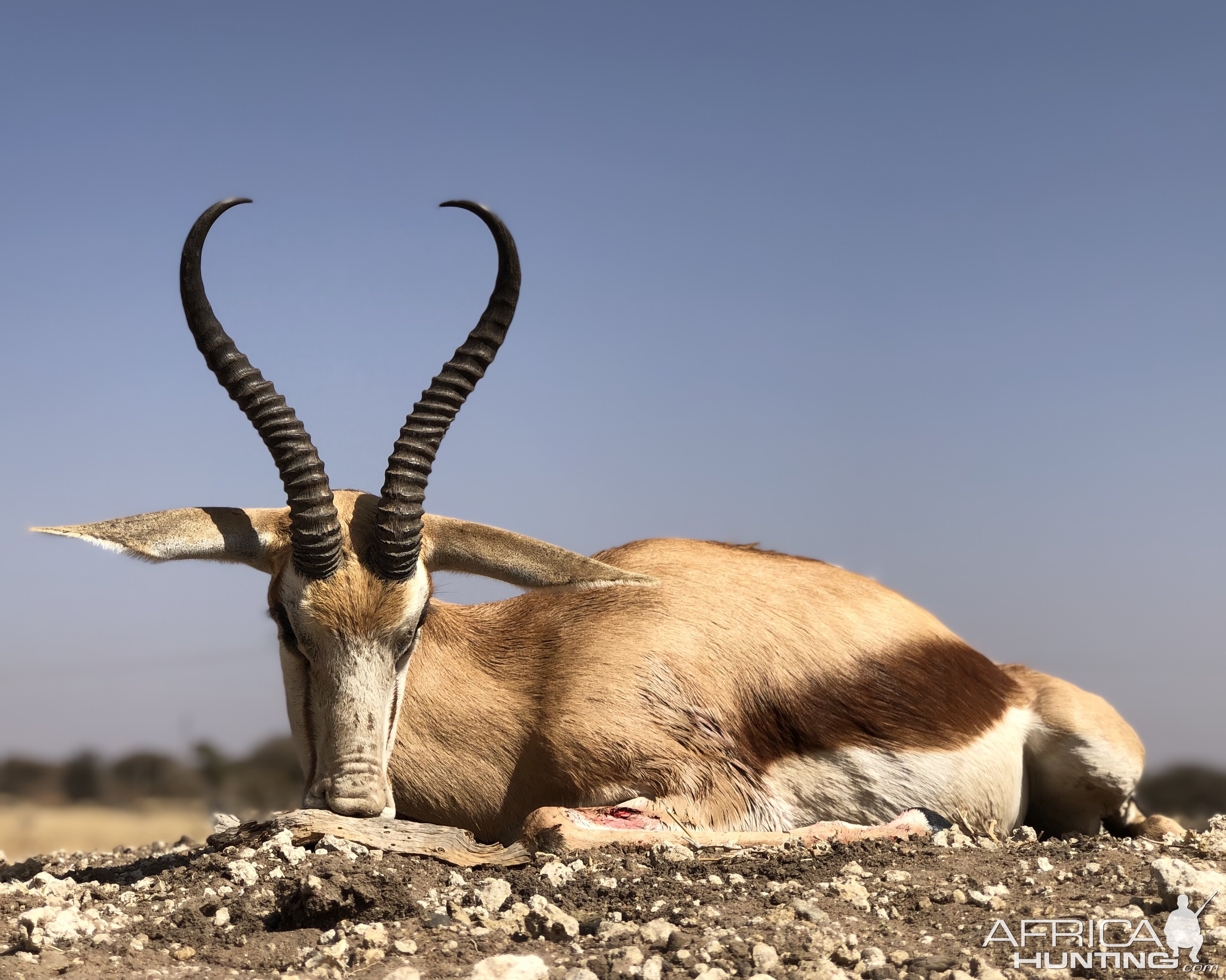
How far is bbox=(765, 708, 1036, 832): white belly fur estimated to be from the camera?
702 cm

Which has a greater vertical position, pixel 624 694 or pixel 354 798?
pixel 624 694

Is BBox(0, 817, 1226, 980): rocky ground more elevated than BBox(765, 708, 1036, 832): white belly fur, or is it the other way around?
BBox(765, 708, 1036, 832): white belly fur

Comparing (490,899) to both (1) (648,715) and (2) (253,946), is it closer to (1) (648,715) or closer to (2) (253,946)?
(2) (253,946)

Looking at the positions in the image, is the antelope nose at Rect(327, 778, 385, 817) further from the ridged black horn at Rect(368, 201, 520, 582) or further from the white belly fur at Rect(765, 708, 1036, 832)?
the white belly fur at Rect(765, 708, 1036, 832)

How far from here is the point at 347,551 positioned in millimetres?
6434

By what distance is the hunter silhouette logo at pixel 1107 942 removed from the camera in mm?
4270

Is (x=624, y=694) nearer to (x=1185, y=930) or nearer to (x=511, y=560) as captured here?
(x=511, y=560)

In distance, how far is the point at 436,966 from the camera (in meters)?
4.34

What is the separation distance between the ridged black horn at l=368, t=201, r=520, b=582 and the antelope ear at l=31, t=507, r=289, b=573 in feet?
2.48

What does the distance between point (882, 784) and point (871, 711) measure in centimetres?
48

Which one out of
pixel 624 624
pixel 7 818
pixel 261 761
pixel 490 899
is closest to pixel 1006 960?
pixel 490 899

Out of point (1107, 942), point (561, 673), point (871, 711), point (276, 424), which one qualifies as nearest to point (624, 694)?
point (561, 673)

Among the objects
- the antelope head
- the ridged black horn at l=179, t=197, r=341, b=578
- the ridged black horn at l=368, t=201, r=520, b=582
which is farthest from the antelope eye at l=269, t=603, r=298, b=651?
the ridged black horn at l=368, t=201, r=520, b=582

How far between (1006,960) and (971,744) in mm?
3336
